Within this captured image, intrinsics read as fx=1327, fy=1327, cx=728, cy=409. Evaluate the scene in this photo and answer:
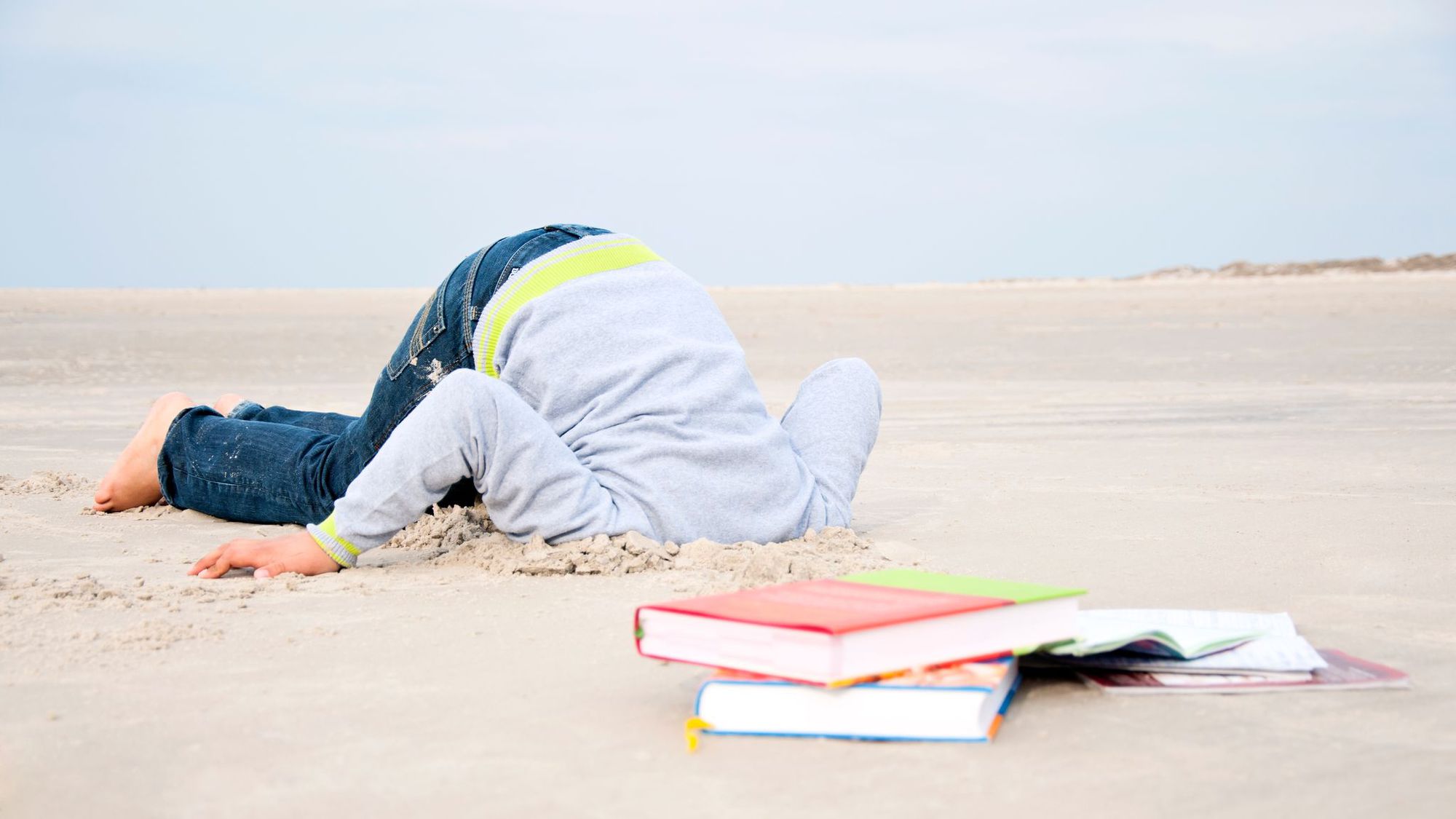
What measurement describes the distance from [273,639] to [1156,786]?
4.55 feet

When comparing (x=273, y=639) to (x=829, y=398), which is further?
(x=829, y=398)

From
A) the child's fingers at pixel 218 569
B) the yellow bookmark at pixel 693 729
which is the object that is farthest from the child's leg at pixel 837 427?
the yellow bookmark at pixel 693 729

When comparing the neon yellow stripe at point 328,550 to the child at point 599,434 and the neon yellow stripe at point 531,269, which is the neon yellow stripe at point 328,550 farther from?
→ the neon yellow stripe at point 531,269

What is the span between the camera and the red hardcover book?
1.58 meters

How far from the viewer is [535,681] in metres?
1.89

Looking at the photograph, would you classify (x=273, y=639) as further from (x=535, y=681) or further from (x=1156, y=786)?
(x=1156, y=786)

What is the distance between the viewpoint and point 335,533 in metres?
2.62

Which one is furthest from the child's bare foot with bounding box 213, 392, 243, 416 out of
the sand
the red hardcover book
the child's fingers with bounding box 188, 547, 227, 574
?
the red hardcover book

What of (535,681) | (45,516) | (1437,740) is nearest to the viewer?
(1437,740)

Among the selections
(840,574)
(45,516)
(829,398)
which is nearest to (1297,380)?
(829,398)

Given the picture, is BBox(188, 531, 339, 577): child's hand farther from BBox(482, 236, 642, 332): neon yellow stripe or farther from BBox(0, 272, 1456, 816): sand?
BBox(482, 236, 642, 332): neon yellow stripe

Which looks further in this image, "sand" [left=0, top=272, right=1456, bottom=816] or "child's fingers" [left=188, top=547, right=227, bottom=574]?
"child's fingers" [left=188, top=547, right=227, bottom=574]

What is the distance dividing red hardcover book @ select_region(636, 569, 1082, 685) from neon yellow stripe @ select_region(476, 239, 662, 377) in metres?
1.09

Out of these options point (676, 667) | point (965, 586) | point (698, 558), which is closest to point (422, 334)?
point (698, 558)
